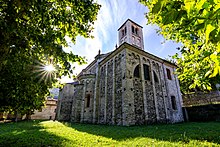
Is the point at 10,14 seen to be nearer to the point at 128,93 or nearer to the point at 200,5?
the point at 200,5

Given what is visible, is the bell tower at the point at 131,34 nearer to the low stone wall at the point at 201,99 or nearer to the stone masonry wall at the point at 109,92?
the stone masonry wall at the point at 109,92

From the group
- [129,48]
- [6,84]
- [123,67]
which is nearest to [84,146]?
[6,84]

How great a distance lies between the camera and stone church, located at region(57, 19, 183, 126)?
15.3 metres

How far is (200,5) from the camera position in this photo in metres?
1.07

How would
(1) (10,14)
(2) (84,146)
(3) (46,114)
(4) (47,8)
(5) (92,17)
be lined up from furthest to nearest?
(3) (46,114), (5) (92,17), (4) (47,8), (2) (84,146), (1) (10,14)

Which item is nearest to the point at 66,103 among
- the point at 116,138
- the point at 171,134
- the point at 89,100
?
the point at 89,100

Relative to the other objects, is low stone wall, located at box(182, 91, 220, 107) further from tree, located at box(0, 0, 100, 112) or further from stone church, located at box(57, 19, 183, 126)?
tree, located at box(0, 0, 100, 112)

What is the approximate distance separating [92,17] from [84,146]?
21.3ft

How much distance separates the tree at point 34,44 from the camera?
5488mm

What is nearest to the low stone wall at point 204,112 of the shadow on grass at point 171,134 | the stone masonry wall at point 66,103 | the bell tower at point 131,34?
the shadow on grass at point 171,134

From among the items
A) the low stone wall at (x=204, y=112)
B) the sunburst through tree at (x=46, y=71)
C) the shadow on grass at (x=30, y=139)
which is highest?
the sunburst through tree at (x=46, y=71)

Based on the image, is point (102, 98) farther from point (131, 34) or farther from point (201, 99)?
point (131, 34)

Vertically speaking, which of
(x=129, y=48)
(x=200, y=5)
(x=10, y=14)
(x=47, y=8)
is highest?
(x=129, y=48)

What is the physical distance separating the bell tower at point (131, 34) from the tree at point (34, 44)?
25581 mm
